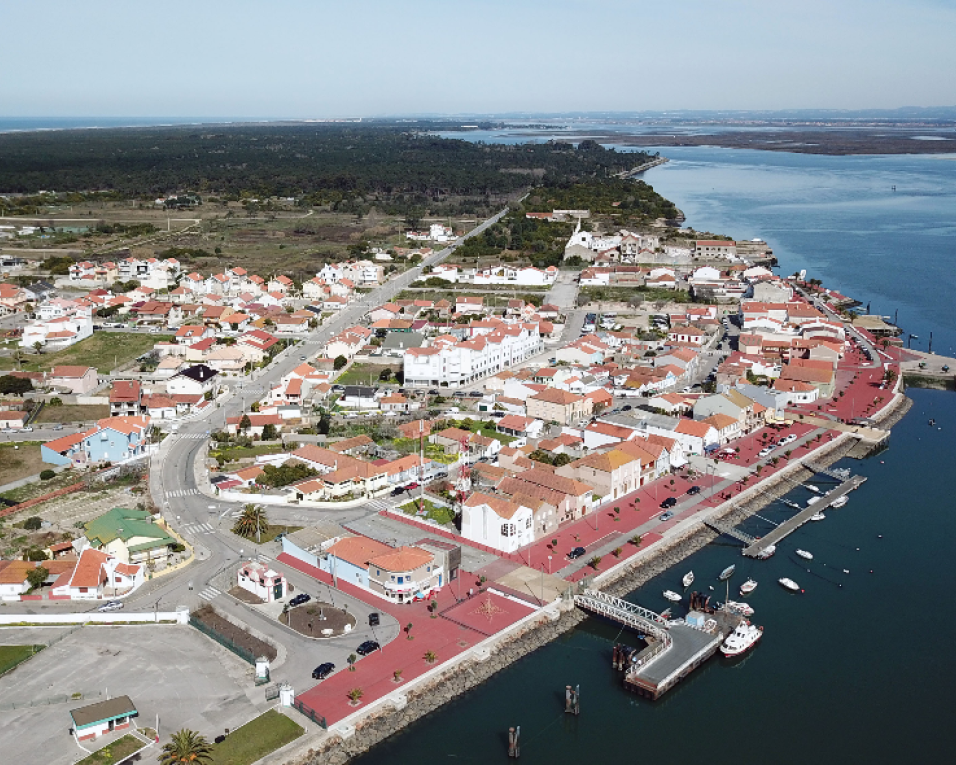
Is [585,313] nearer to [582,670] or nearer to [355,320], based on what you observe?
[355,320]

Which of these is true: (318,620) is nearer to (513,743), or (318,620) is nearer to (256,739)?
(256,739)

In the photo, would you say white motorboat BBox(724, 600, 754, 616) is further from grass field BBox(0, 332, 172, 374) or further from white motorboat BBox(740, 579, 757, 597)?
grass field BBox(0, 332, 172, 374)

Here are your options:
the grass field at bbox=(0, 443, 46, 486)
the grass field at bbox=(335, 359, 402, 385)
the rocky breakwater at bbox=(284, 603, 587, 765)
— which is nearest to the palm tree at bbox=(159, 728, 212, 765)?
the rocky breakwater at bbox=(284, 603, 587, 765)

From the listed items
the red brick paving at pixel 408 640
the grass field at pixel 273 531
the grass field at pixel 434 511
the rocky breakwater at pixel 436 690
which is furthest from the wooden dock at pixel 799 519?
the grass field at pixel 273 531

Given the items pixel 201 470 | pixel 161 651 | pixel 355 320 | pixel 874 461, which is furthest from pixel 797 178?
pixel 161 651

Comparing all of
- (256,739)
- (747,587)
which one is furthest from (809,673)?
(256,739)
